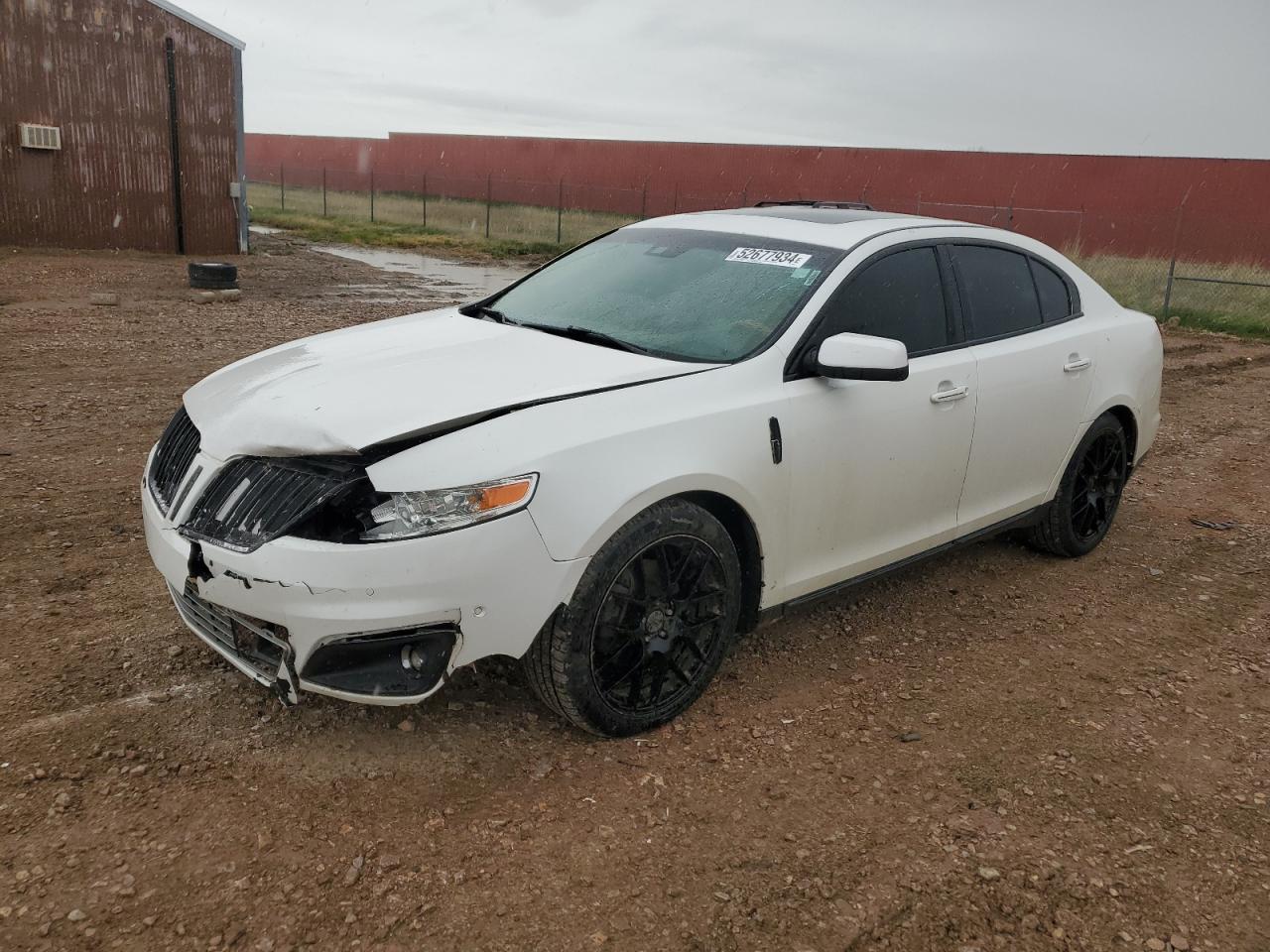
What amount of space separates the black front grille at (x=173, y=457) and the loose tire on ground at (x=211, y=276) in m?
11.0

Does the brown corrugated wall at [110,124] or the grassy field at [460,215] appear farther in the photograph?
the grassy field at [460,215]

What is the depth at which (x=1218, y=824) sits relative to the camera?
9.96ft

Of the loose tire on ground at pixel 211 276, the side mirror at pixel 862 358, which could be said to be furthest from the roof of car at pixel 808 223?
the loose tire on ground at pixel 211 276

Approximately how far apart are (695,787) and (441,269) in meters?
18.3

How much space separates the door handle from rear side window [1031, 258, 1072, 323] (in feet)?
3.01

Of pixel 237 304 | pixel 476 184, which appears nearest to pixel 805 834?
pixel 237 304

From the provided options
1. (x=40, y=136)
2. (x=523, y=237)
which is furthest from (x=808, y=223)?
(x=523, y=237)

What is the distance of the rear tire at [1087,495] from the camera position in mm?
4949

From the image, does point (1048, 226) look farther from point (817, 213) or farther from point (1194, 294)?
point (817, 213)

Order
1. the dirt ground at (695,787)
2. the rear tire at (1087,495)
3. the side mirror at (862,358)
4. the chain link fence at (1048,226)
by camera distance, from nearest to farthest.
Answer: the dirt ground at (695,787)
the side mirror at (862,358)
the rear tire at (1087,495)
the chain link fence at (1048,226)

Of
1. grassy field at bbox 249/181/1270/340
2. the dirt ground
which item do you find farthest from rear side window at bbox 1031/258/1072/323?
grassy field at bbox 249/181/1270/340

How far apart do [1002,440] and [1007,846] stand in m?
1.98

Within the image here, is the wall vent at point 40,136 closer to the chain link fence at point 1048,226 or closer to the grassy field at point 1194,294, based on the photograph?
the chain link fence at point 1048,226

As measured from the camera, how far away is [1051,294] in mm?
4785
